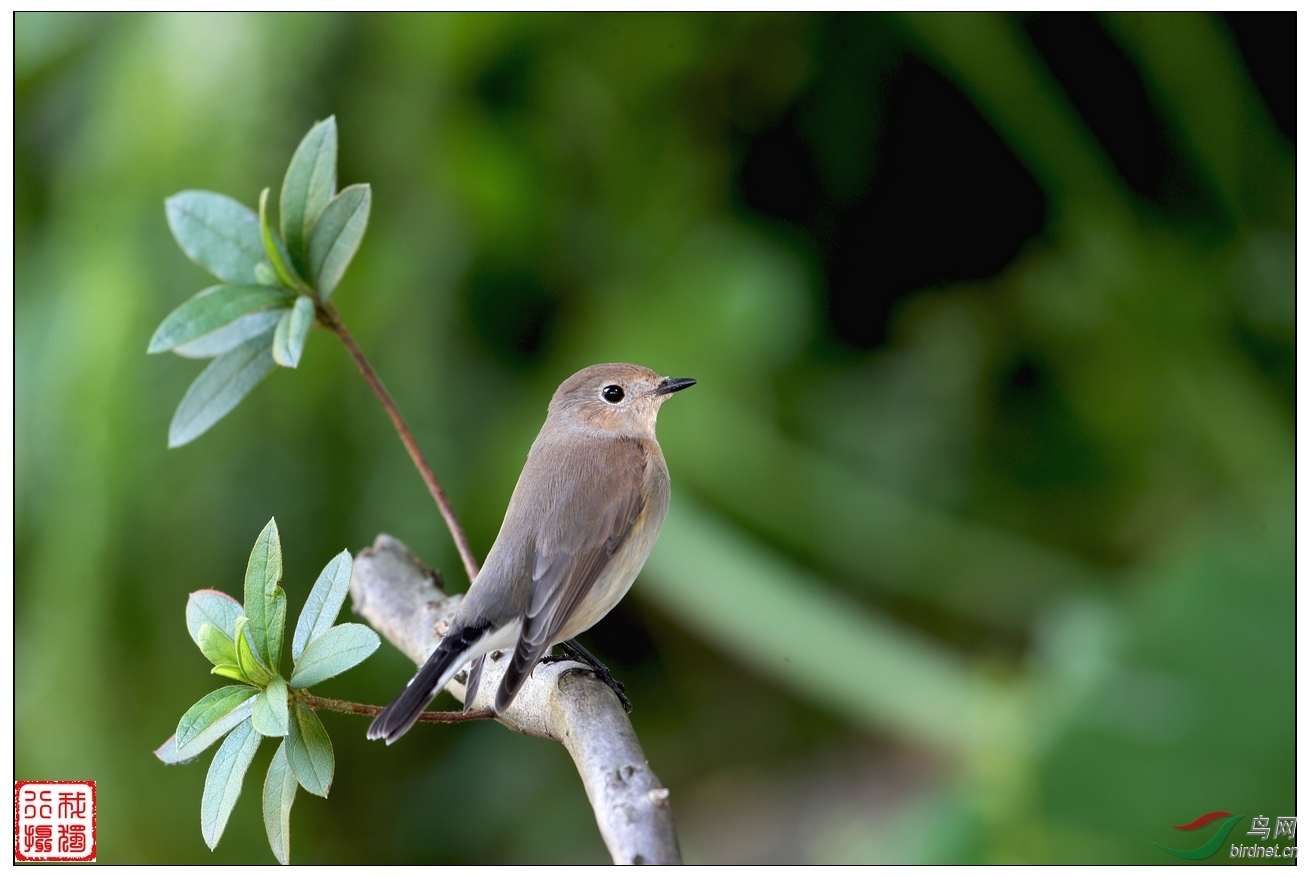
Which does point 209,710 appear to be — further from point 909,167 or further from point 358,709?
point 909,167

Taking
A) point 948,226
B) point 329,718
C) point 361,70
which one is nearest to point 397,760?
point 329,718

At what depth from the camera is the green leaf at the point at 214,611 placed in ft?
3.97

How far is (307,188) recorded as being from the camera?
4.64ft

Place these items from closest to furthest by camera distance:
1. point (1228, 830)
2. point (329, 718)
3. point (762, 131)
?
point (1228, 830), point (329, 718), point (762, 131)

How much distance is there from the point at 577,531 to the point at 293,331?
1.64 ft

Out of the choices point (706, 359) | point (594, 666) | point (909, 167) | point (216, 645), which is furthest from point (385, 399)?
point (909, 167)

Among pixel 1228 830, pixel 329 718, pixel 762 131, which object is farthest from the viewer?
pixel 762 131

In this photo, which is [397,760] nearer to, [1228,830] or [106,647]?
[106,647]

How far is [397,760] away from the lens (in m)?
2.70

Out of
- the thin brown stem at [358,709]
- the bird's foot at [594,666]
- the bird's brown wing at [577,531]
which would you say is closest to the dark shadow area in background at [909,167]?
the bird's brown wing at [577,531]

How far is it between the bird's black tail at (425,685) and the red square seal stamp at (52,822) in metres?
0.70

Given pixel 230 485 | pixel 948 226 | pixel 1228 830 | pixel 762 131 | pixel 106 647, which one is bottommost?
pixel 1228 830

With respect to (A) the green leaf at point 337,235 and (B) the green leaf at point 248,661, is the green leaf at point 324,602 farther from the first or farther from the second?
(A) the green leaf at point 337,235

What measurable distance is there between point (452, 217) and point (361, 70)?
435 mm
